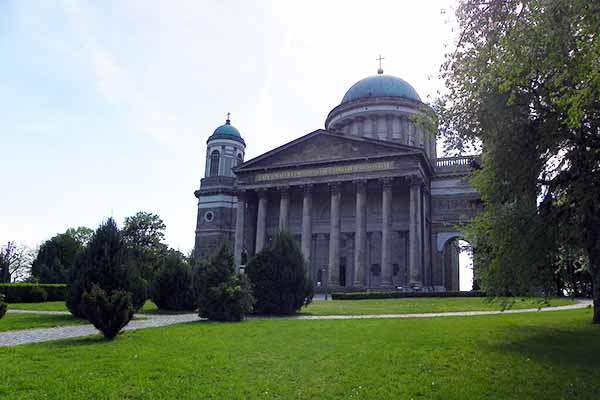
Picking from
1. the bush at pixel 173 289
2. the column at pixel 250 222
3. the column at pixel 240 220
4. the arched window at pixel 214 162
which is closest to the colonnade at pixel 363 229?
the column at pixel 240 220

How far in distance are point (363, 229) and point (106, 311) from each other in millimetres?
32462

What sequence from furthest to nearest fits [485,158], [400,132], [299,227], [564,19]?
1. [400,132]
2. [299,227]
3. [485,158]
4. [564,19]

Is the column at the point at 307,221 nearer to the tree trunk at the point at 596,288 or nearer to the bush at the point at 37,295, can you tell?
the bush at the point at 37,295

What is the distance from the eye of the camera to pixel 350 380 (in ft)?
26.4

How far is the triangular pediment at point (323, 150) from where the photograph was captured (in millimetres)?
43594

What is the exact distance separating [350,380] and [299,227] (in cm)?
4308

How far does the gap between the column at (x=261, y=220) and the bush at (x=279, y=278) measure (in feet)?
82.6

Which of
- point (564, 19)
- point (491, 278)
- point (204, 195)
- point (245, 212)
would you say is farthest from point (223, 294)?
point (204, 195)

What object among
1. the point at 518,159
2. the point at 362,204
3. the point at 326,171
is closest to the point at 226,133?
the point at 326,171

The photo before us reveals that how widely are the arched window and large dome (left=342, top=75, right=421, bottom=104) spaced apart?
17.2 meters

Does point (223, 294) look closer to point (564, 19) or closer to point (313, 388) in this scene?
point (313, 388)

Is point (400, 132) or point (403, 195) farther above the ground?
point (400, 132)

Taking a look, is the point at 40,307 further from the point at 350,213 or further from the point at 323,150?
the point at 350,213

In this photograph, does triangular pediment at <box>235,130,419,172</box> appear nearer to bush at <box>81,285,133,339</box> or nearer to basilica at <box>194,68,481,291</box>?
basilica at <box>194,68,481,291</box>
